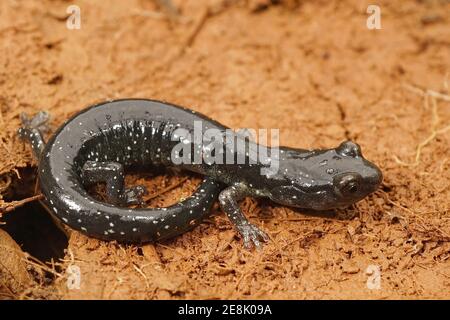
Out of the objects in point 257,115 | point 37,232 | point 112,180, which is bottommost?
point 37,232

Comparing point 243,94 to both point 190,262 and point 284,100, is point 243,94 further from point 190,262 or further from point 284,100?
point 190,262

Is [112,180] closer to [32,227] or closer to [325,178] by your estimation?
[32,227]

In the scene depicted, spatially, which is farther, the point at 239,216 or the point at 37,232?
the point at 37,232

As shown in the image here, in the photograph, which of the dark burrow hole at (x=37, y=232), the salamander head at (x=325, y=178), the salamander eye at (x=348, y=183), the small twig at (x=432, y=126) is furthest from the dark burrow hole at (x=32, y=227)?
the small twig at (x=432, y=126)

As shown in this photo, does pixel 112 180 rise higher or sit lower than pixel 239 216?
higher

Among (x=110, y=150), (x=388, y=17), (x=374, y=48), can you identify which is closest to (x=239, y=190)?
(x=110, y=150)

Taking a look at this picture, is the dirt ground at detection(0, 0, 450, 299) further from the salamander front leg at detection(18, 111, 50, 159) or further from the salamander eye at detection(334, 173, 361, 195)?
the salamander eye at detection(334, 173, 361, 195)

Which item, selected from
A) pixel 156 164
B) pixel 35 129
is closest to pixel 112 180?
pixel 156 164
